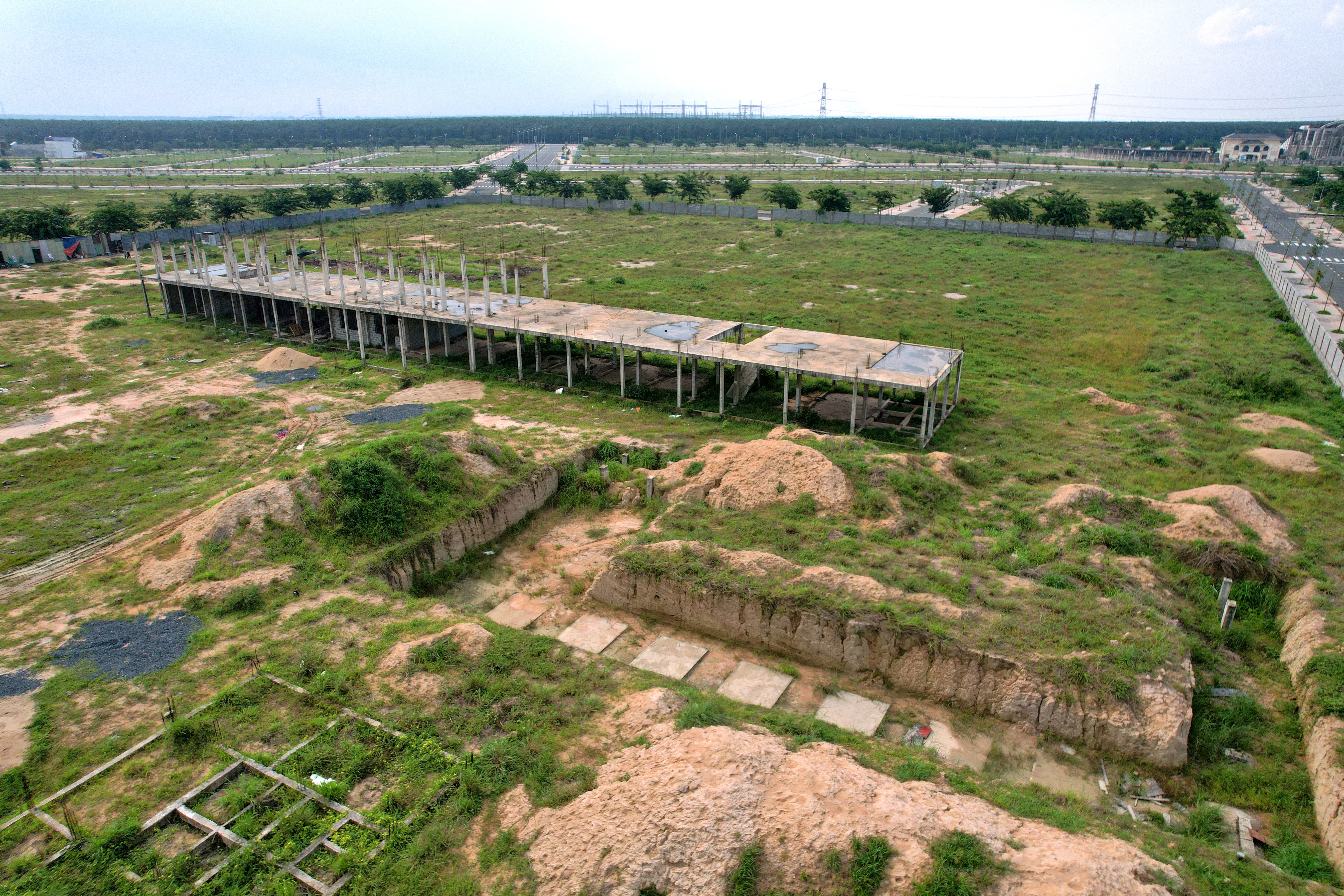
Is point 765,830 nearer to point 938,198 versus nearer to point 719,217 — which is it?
point 719,217

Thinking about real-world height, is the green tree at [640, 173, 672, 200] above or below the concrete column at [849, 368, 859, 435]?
above

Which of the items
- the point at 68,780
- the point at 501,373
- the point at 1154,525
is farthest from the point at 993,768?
the point at 501,373

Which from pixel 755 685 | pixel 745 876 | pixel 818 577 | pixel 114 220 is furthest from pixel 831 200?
pixel 745 876

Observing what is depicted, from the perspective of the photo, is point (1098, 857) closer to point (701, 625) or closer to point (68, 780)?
point (701, 625)

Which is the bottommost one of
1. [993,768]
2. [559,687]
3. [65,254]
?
[993,768]

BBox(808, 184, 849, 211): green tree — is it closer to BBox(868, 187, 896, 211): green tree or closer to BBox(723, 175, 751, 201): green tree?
BBox(868, 187, 896, 211): green tree

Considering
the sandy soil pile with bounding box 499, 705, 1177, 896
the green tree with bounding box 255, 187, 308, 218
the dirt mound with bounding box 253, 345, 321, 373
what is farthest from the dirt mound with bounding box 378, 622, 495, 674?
the green tree with bounding box 255, 187, 308, 218

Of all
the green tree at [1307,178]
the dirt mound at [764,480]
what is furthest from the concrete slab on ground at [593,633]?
the green tree at [1307,178]
